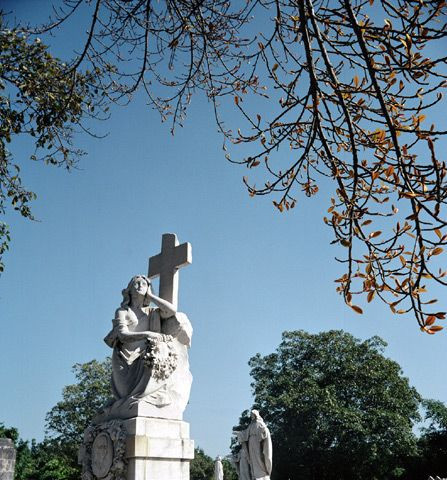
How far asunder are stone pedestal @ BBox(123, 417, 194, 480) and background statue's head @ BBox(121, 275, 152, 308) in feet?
5.53

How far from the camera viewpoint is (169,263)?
27.0 feet

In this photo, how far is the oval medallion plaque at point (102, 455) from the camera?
6625 millimetres

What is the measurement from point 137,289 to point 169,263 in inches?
26.1

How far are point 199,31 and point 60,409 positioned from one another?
28505 millimetres

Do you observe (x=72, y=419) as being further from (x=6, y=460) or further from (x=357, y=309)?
(x=357, y=309)

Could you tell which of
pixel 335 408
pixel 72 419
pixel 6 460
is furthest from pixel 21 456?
pixel 6 460

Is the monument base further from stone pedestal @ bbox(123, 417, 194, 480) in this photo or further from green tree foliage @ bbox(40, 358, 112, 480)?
green tree foliage @ bbox(40, 358, 112, 480)

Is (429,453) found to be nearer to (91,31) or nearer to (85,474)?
(85,474)

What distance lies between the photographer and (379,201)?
3.47 metres

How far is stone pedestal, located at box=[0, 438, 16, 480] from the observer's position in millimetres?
9586

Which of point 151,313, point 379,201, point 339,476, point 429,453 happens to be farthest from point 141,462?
point 429,453

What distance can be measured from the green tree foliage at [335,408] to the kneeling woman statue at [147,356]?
21.3 metres

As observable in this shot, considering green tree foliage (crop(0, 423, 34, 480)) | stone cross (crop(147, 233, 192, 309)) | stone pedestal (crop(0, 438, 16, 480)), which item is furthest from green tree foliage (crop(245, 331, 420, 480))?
stone cross (crop(147, 233, 192, 309))

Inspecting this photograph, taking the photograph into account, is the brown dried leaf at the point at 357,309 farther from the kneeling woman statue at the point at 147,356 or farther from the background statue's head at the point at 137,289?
the background statue's head at the point at 137,289
